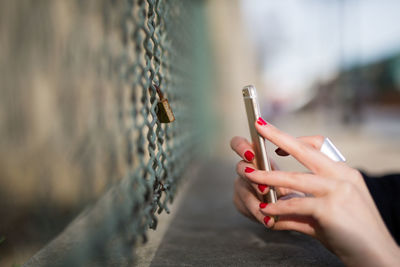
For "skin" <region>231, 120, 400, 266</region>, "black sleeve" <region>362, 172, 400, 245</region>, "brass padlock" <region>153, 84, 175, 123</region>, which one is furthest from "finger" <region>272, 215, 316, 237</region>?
"brass padlock" <region>153, 84, 175, 123</region>

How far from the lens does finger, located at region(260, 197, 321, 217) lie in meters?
0.67

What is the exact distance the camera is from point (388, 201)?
96 cm

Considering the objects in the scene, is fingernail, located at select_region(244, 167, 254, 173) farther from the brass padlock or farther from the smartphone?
the brass padlock

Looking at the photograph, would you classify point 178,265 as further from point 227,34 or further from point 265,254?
point 227,34

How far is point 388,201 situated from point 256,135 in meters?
0.52

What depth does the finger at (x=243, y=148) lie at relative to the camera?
86 centimetres

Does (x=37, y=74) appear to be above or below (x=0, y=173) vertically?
above

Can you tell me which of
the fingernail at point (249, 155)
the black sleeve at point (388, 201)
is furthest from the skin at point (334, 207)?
the black sleeve at point (388, 201)

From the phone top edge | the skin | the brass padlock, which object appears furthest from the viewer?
the brass padlock

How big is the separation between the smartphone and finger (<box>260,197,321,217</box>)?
67 millimetres

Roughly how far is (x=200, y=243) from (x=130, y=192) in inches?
22.0

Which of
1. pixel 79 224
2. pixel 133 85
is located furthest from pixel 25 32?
pixel 133 85

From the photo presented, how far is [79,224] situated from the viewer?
1.31 meters

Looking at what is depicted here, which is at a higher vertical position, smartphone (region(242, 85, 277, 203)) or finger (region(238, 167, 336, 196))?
smartphone (region(242, 85, 277, 203))
